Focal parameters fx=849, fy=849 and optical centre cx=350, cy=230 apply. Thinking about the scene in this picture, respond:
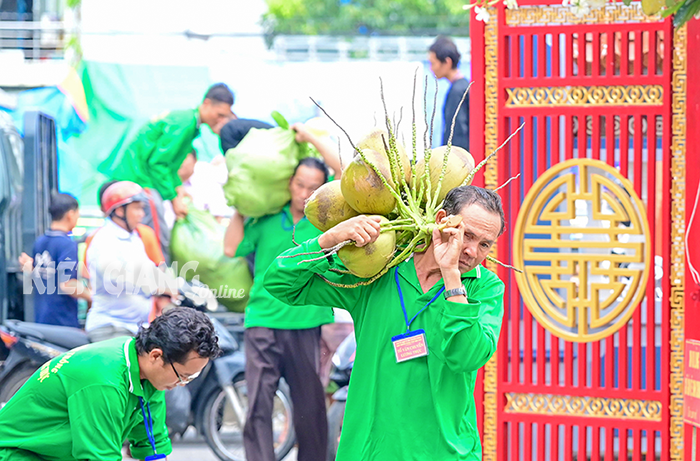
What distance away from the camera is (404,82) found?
6266mm

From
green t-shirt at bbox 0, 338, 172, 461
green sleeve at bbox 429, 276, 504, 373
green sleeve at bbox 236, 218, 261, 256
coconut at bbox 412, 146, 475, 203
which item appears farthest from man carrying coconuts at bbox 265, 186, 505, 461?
green sleeve at bbox 236, 218, 261, 256

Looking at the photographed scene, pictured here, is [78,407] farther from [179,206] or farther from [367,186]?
[179,206]

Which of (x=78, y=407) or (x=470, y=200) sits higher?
(x=470, y=200)

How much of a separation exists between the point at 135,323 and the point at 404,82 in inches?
102

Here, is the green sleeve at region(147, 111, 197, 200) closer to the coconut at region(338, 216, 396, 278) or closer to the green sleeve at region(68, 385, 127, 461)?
the green sleeve at region(68, 385, 127, 461)

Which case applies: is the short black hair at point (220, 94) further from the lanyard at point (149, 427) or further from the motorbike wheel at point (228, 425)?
the lanyard at point (149, 427)

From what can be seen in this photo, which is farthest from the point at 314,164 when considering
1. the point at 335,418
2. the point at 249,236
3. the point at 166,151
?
the point at 166,151

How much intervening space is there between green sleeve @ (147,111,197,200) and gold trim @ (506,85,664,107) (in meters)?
2.81

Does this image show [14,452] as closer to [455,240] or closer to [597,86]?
[455,240]

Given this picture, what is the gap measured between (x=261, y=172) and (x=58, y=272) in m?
1.97

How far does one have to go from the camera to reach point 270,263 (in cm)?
443

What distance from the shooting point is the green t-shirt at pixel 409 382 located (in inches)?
87.7

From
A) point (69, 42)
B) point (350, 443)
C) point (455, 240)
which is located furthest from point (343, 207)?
point (69, 42)

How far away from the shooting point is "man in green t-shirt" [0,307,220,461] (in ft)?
8.50
